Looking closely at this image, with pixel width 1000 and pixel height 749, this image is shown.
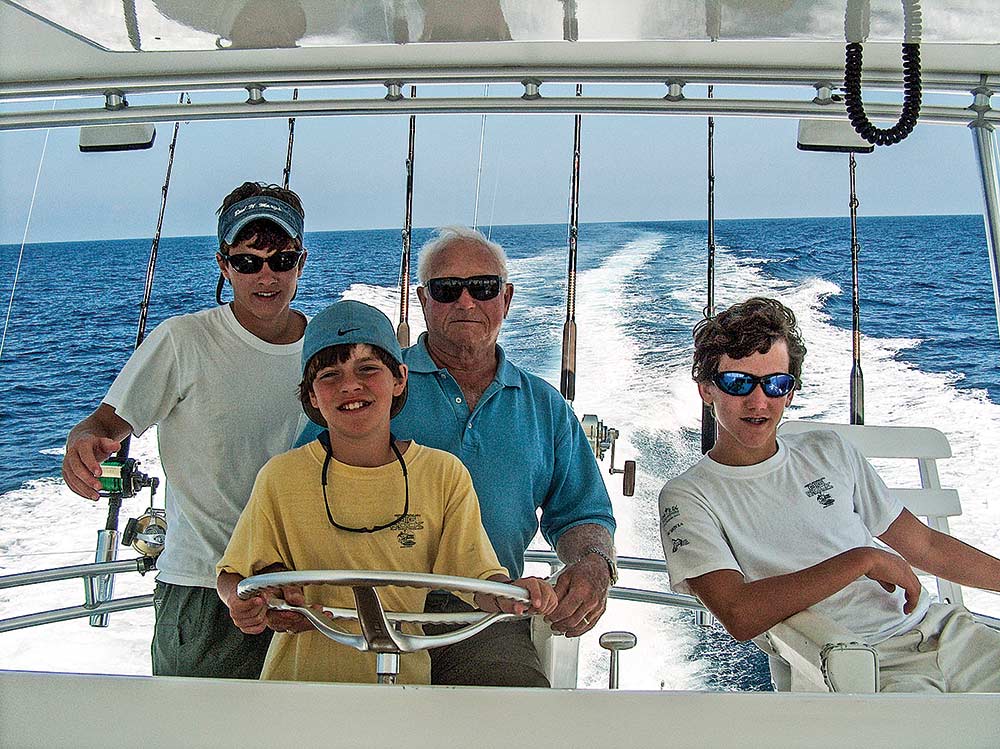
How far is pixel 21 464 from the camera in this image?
1219cm

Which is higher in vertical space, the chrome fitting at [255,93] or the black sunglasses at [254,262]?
the chrome fitting at [255,93]

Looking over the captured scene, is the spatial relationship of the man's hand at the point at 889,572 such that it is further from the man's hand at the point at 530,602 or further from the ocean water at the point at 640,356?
the ocean water at the point at 640,356

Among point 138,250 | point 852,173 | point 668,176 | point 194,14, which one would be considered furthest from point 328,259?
point 194,14

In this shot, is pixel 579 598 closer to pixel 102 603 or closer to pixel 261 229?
pixel 261 229

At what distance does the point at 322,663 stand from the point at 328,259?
17.7 m

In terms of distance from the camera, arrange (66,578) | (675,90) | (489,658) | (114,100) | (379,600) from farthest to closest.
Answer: (66,578)
(114,100)
(675,90)
(489,658)
(379,600)

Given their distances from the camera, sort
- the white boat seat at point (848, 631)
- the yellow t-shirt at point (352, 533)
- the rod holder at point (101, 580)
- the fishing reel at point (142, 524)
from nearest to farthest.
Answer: the white boat seat at point (848, 631), the yellow t-shirt at point (352, 533), the fishing reel at point (142, 524), the rod holder at point (101, 580)

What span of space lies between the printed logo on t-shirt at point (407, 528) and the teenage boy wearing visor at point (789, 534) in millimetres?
489

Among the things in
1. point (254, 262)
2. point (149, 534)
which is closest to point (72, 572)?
point (149, 534)

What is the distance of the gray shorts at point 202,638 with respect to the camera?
1874 millimetres

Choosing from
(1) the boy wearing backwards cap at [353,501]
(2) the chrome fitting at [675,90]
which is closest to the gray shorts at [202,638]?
(1) the boy wearing backwards cap at [353,501]

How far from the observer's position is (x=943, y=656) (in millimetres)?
1823

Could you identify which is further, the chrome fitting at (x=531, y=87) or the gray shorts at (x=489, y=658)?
the chrome fitting at (x=531, y=87)

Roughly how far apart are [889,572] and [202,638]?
1240 millimetres
